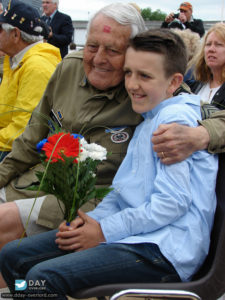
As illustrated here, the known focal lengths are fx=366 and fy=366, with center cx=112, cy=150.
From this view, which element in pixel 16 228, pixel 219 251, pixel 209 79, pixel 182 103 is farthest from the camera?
pixel 209 79

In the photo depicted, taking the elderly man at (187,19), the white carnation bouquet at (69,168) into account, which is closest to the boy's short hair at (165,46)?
the white carnation bouquet at (69,168)

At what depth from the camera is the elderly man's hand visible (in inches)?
59.9

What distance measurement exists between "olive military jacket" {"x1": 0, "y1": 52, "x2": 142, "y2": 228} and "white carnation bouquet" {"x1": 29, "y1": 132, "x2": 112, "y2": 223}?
1.24 feet

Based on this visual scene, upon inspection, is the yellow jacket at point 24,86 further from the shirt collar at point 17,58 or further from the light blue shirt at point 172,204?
the light blue shirt at point 172,204

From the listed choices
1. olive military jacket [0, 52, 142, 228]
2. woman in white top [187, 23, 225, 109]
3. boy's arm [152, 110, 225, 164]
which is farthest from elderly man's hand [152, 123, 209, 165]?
woman in white top [187, 23, 225, 109]

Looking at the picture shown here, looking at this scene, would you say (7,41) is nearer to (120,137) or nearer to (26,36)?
(26,36)

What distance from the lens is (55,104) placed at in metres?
2.21

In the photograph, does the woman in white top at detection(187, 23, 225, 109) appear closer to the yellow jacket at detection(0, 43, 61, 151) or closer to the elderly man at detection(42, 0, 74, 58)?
the yellow jacket at detection(0, 43, 61, 151)

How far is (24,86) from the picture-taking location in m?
2.66

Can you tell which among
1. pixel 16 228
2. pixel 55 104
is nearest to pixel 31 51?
pixel 55 104

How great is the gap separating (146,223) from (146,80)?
0.68 metres

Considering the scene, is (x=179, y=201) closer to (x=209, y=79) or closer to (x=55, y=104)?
(x=55, y=104)

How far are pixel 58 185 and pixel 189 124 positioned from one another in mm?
628

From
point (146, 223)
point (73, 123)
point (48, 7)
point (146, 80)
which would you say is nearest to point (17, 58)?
point (73, 123)
